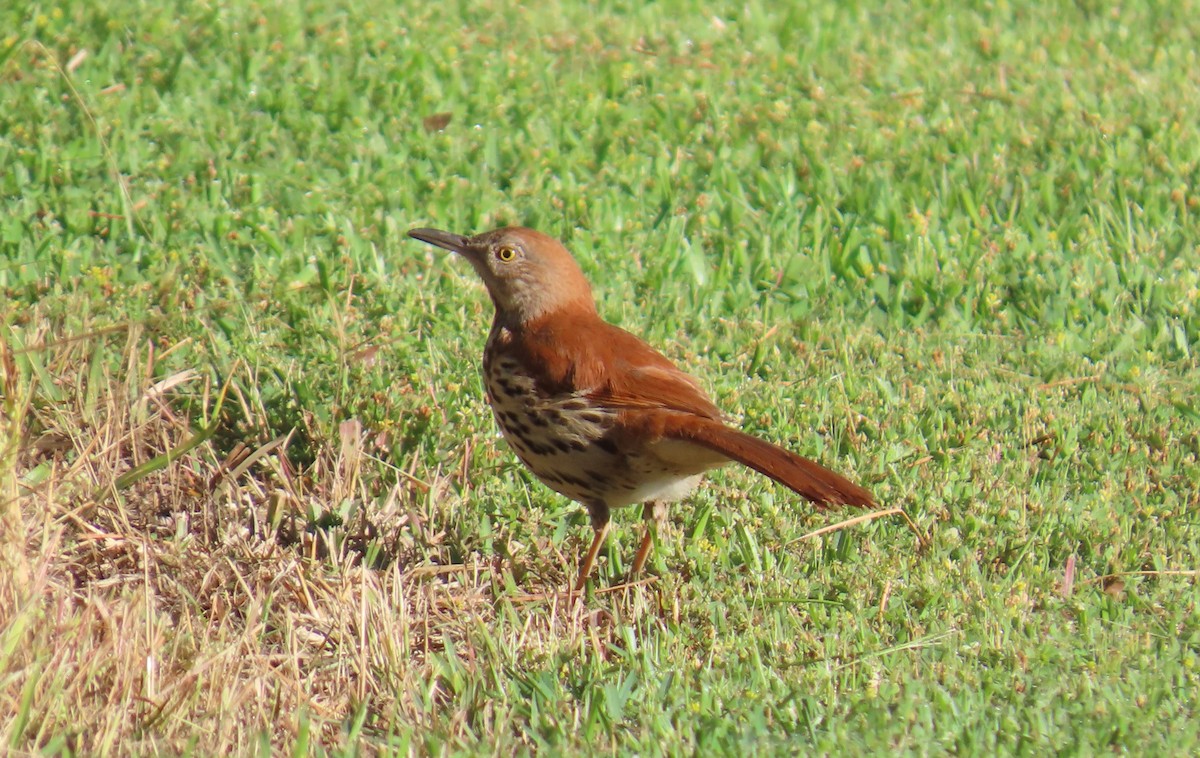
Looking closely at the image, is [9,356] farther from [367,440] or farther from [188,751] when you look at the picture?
[188,751]

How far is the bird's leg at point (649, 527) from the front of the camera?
16.1 ft

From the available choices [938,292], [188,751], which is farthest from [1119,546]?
[188,751]

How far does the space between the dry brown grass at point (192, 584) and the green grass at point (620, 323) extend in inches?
0.6

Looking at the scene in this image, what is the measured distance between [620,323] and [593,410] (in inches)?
55.2

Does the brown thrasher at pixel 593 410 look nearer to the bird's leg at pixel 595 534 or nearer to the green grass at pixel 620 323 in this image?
the bird's leg at pixel 595 534

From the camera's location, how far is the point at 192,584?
4.81 metres

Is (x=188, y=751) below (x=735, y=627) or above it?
above

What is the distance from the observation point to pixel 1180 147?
24.2ft

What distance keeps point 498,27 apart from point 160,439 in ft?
12.5

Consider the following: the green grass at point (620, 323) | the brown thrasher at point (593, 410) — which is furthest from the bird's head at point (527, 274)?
the green grass at point (620, 323)

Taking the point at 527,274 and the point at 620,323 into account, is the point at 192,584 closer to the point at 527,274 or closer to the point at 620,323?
the point at 527,274

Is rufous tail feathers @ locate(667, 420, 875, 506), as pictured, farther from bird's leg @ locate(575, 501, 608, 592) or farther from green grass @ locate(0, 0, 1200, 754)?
bird's leg @ locate(575, 501, 608, 592)

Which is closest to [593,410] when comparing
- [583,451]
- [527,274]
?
[583,451]

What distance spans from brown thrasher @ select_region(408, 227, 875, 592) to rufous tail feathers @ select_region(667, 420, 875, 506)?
14mm
